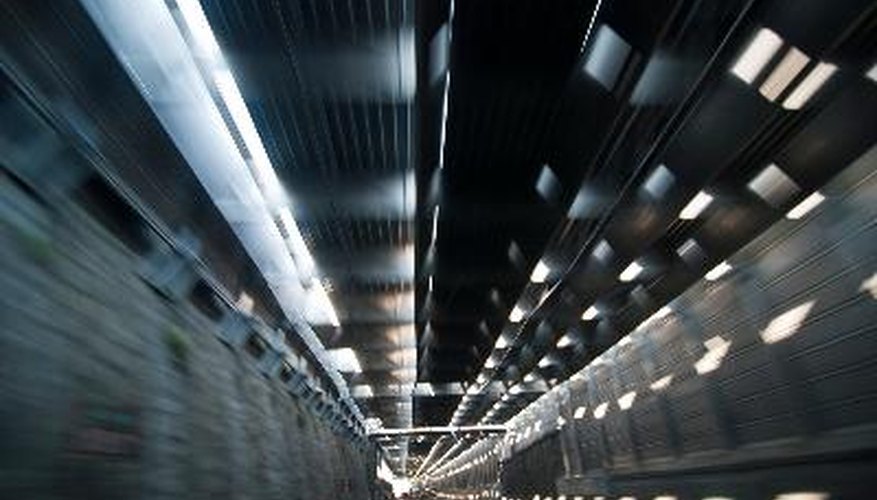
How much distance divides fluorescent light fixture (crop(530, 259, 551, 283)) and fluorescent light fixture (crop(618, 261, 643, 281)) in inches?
59.2

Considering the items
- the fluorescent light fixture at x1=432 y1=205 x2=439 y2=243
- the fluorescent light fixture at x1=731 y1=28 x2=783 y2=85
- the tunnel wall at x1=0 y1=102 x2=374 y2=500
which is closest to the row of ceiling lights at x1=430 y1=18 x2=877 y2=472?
the fluorescent light fixture at x1=731 y1=28 x2=783 y2=85

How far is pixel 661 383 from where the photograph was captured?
14164mm

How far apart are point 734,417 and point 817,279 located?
10.8 feet

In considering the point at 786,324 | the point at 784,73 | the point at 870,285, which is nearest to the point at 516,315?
the point at 786,324

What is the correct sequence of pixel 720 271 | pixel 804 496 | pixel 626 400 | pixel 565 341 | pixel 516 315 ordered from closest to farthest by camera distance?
pixel 804 496 < pixel 720 271 < pixel 626 400 < pixel 516 315 < pixel 565 341

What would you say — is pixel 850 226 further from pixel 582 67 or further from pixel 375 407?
pixel 375 407

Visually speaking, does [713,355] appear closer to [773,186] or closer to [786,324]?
[786,324]

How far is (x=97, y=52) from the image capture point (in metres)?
6.39

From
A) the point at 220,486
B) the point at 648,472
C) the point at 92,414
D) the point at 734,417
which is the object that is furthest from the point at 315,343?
the point at 92,414

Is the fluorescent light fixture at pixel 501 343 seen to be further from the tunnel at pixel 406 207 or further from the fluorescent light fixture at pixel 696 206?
the fluorescent light fixture at pixel 696 206

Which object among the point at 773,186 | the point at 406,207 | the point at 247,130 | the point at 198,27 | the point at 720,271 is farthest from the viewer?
the point at 720,271

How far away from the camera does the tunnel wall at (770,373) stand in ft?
25.5

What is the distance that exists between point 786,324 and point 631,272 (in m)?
5.88

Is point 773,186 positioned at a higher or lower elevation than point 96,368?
higher
